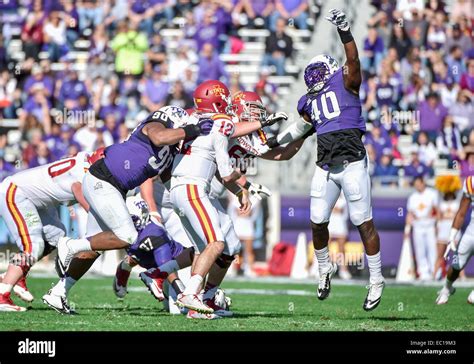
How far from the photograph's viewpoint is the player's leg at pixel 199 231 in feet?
27.5

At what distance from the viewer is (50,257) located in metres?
16.5

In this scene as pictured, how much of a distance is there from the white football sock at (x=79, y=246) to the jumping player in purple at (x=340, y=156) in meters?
1.96

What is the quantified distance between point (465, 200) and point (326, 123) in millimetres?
2727

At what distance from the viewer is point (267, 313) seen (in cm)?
962

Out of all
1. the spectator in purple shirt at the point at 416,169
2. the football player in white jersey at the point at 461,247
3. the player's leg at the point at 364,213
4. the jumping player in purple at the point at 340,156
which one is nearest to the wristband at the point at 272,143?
the jumping player in purple at the point at 340,156

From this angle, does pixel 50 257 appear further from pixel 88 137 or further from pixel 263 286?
pixel 263 286

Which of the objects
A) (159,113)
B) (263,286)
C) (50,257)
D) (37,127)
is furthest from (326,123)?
(37,127)

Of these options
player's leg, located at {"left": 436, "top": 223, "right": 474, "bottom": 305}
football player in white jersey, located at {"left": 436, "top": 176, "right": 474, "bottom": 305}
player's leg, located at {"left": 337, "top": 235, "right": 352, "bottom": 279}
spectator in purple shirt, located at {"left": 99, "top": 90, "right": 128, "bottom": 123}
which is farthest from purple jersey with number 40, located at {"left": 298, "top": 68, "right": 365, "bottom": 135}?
spectator in purple shirt, located at {"left": 99, "top": 90, "right": 128, "bottom": 123}

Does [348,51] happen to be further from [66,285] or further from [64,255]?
[66,285]

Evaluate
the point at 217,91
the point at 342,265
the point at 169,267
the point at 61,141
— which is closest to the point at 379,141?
the point at 342,265

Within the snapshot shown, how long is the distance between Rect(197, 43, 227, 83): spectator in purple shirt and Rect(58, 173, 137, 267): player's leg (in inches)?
372

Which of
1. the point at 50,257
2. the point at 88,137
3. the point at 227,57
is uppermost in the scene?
the point at 227,57

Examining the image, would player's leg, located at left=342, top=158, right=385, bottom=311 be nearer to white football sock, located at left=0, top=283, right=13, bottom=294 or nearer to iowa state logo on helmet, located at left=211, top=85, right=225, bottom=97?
iowa state logo on helmet, located at left=211, top=85, right=225, bottom=97

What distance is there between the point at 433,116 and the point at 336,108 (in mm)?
8602
